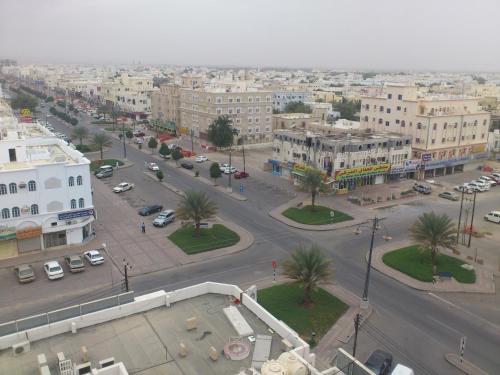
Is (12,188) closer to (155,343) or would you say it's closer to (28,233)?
(28,233)

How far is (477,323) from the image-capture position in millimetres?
29062

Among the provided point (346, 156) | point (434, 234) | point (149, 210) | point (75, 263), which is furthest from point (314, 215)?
point (75, 263)

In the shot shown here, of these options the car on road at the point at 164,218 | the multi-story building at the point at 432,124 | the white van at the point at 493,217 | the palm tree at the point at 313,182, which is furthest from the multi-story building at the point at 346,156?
the car on road at the point at 164,218

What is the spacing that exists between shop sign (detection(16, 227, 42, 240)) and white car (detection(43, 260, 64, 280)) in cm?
423

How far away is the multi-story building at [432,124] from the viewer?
67312 mm

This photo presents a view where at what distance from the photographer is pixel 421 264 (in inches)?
1469

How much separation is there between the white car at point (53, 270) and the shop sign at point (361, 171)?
35.1 metres

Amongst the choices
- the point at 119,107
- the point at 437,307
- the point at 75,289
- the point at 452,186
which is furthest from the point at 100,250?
the point at 119,107

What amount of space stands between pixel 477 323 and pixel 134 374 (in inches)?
920

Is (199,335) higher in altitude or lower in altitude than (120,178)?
higher

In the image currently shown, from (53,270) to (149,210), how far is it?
15651 millimetres

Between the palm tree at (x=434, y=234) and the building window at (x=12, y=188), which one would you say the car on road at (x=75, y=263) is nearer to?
the building window at (x=12, y=188)

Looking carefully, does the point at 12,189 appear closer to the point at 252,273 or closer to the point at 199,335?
the point at 252,273

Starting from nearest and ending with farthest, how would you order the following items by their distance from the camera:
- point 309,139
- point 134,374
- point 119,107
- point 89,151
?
1. point 134,374
2. point 309,139
3. point 89,151
4. point 119,107
